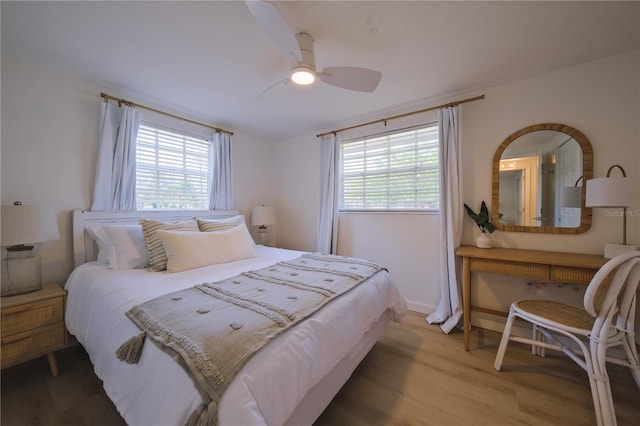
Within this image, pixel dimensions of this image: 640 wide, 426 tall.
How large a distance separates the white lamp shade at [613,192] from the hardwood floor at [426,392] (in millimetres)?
1222

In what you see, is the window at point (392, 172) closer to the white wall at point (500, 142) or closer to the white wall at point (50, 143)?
the white wall at point (500, 142)

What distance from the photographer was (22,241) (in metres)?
1.58

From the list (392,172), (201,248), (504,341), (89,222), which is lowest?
(504,341)

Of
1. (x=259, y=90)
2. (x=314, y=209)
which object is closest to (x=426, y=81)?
(x=259, y=90)

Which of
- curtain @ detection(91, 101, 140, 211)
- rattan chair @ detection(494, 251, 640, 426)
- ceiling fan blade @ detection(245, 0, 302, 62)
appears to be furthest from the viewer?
curtain @ detection(91, 101, 140, 211)

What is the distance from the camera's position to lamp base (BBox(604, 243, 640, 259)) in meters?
1.67

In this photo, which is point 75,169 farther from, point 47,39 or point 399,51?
point 399,51

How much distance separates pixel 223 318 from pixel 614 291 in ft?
6.70

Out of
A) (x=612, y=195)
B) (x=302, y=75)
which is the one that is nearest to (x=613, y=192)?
(x=612, y=195)

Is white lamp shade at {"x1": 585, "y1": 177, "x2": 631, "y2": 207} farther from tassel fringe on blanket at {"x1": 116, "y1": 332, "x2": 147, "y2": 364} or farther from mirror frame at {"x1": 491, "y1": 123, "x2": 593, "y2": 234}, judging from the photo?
tassel fringe on blanket at {"x1": 116, "y1": 332, "x2": 147, "y2": 364}

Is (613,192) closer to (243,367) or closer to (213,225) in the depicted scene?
(243,367)

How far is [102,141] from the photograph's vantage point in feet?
7.11

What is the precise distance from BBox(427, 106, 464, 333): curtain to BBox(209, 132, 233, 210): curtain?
8.68ft

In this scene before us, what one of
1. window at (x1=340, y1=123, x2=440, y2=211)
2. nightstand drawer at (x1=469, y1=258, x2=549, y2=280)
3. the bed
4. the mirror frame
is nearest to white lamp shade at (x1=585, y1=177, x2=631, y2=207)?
Answer: the mirror frame
